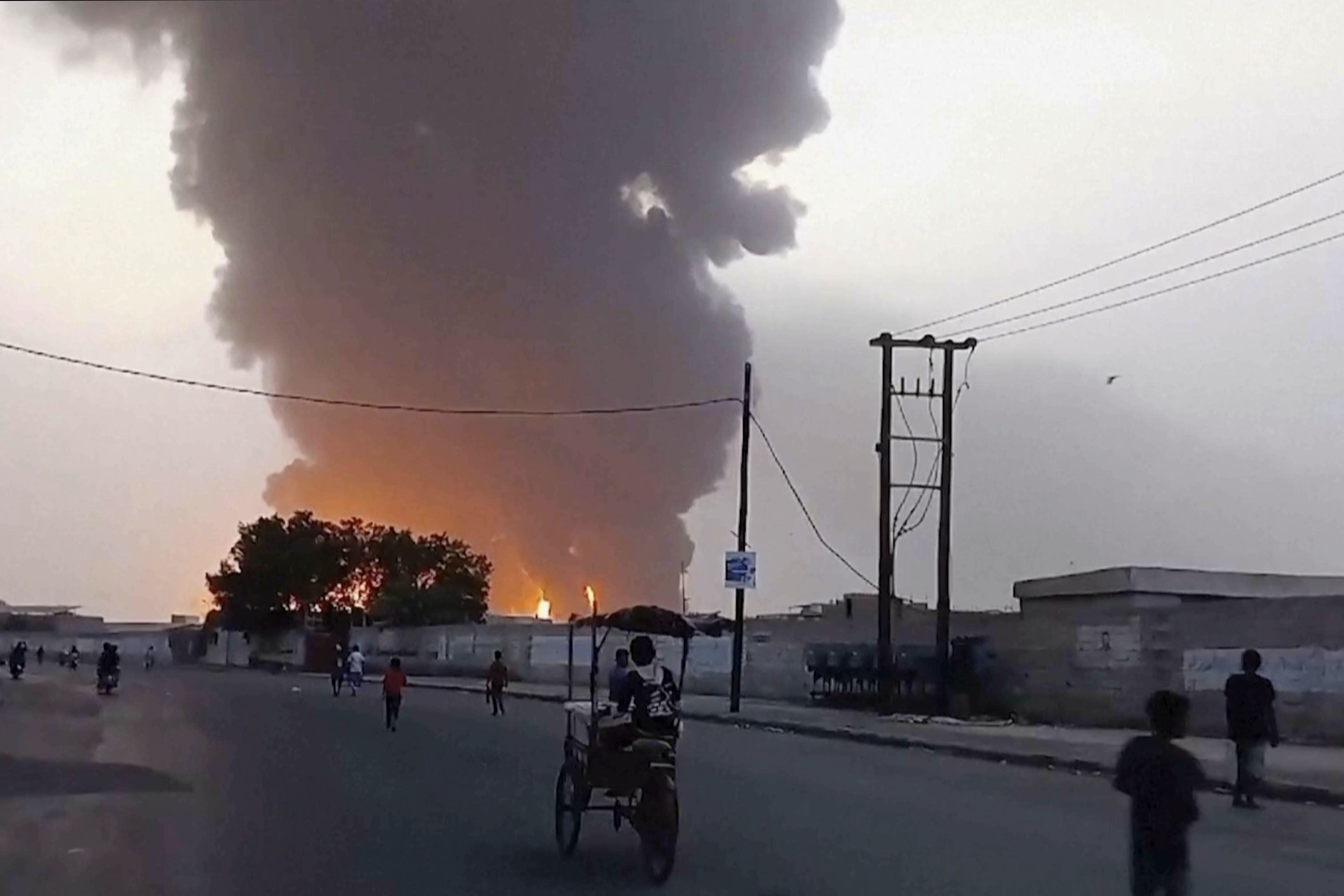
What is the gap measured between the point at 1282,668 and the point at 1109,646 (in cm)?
482

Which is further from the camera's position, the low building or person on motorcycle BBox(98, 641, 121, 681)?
person on motorcycle BBox(98, 641, 121, 681)

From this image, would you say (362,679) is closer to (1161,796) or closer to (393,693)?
(393,693)

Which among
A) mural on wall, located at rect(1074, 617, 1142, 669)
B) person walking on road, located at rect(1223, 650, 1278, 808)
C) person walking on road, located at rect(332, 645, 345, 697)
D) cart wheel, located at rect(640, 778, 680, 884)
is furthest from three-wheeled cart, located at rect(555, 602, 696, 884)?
person walking on road, located at rect(332, 645, 345, 697)

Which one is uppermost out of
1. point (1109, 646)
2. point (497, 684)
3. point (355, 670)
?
point (1109, 646)

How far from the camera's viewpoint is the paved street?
11453 mm

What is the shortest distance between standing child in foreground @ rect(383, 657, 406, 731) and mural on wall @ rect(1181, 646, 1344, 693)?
13429 mm

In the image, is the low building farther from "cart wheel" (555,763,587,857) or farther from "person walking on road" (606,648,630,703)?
"cart wheel" (555,763,587,857)

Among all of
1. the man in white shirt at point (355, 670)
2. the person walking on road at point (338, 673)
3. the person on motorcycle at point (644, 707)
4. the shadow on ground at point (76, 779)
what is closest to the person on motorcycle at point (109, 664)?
the person walking on road at point (338, 673)

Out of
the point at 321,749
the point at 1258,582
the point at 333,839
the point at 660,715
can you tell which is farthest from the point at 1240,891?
the point at 1258,582

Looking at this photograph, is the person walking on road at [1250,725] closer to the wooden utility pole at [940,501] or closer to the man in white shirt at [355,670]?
the wooden utility pole at [940,501]

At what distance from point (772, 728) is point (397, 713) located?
7485 millimetres

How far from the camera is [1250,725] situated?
17953mm

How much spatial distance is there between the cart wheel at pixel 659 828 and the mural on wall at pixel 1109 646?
72.6 ft

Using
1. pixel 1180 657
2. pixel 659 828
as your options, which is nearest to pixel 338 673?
pixel 1180 657
